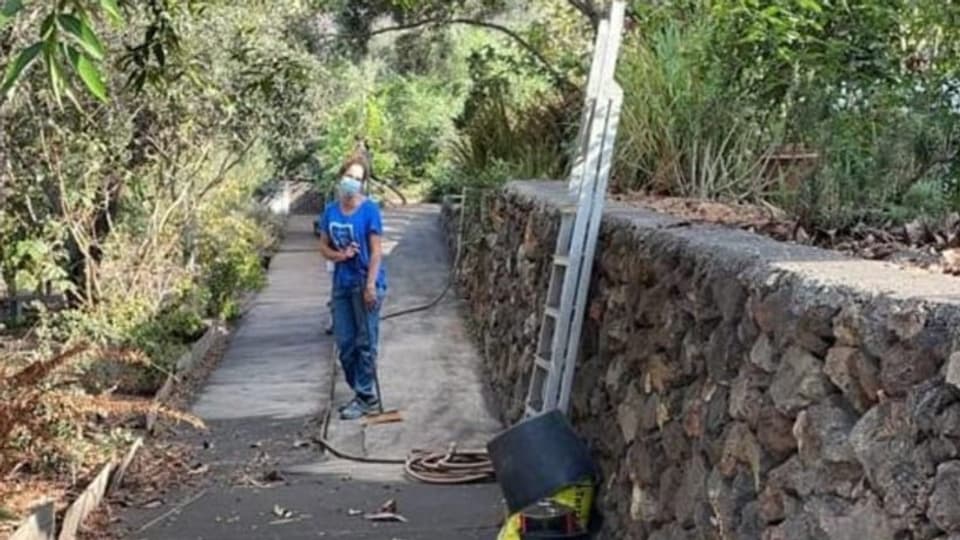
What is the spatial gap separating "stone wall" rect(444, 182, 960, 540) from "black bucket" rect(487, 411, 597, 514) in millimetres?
155

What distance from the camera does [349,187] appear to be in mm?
7223

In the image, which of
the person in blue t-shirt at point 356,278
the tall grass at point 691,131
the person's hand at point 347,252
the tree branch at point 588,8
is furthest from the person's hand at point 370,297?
the tree branch at point 588,8

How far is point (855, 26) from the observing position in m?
6.02

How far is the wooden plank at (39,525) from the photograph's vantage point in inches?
170

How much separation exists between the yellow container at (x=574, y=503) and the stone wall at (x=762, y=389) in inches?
3.6

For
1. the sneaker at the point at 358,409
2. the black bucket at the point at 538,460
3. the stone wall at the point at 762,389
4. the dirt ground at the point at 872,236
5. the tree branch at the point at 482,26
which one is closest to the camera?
the stone wall at the point at 762,389

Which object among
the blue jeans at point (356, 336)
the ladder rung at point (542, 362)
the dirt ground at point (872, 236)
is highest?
the dirt ground at point (872, 236)

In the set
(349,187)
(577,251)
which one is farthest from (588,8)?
(577,251)

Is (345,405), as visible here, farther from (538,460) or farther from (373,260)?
(538,460)

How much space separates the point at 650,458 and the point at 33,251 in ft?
25.9

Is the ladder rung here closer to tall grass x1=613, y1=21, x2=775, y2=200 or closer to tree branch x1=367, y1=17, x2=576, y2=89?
tall grass x1=613, y1=21, x2=775, y2=200

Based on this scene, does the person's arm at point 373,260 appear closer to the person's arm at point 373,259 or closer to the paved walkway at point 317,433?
the person's arm at point 373,259

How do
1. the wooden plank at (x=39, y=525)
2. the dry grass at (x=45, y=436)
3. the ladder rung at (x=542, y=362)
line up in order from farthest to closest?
1. the ladder rung at (x=542, y=362)
2. the dry grass at (x=45, y=436)
3. the wooden plank at (x=39, y=525)

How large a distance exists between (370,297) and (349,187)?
0.65m
